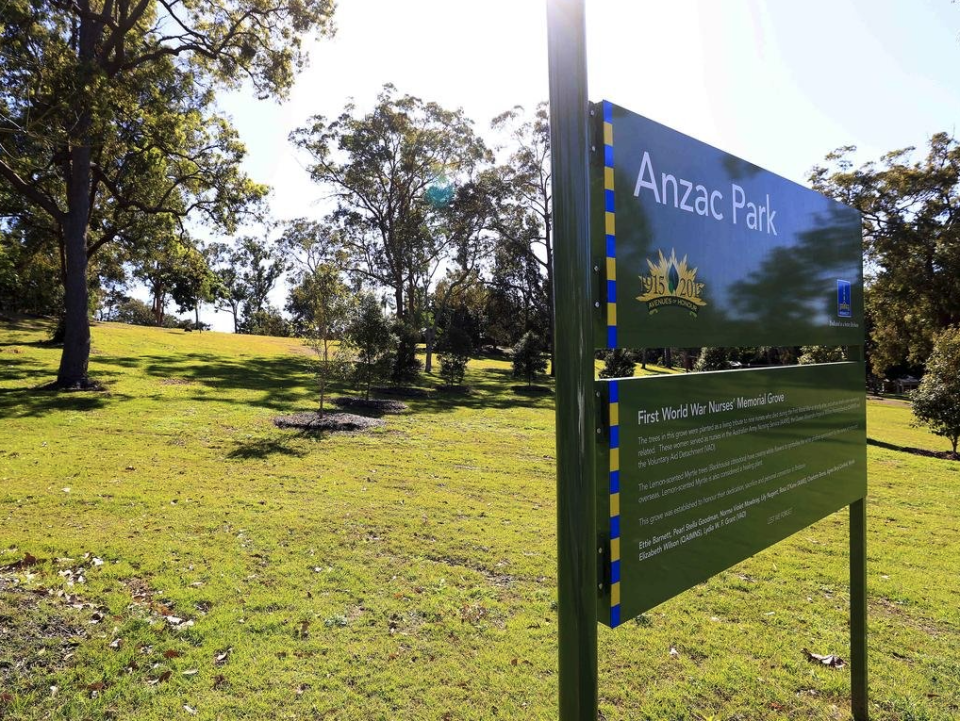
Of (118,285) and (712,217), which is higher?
(118,285)

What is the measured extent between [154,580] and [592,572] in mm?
4558

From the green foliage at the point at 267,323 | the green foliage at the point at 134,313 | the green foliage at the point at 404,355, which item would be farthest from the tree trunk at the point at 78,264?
the green foliage at the point at 134,313

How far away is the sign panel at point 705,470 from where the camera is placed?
6.14 feet

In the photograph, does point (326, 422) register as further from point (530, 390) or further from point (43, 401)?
point (530, 390)

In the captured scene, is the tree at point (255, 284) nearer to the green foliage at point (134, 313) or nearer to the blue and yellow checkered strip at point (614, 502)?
the green foliage at point (134, 313)

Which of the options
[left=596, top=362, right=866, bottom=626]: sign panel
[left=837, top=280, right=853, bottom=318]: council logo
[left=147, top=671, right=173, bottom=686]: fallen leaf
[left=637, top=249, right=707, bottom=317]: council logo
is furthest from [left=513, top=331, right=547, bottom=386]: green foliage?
[left=637, top=249, right=707, bottom=317]: council logo

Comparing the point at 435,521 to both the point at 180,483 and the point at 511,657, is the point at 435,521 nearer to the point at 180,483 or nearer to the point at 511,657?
the point at 511,657

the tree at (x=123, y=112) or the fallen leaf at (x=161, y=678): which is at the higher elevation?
the tree at (x=123, y=112)

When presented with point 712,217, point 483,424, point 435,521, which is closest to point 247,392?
point 483,424

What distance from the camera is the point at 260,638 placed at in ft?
12.9

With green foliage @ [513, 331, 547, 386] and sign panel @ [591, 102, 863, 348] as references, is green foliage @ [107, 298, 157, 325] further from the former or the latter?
sign panel @ [591, 102, 863, 348]

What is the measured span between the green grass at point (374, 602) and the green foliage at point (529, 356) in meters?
18.9

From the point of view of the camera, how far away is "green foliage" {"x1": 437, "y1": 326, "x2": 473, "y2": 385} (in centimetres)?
2472

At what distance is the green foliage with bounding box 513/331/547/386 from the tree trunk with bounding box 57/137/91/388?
61.6ft
